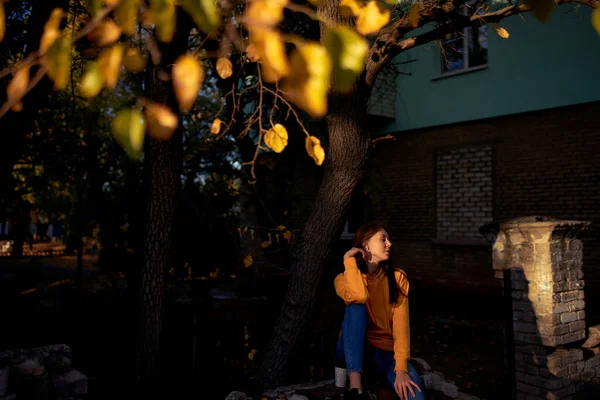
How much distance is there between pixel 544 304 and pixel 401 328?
2174 millimetres

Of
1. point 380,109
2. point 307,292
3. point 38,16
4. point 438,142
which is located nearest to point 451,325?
point 438,142

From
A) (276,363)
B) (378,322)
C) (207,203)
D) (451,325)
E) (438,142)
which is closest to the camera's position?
(378,322)

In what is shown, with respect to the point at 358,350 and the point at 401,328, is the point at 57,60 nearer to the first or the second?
the point at 358,350

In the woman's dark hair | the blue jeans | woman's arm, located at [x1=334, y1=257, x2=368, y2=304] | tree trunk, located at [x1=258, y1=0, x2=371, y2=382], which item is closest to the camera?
the blue jeans

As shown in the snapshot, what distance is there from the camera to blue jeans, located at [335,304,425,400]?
372 cm

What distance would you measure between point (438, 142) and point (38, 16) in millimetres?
10153

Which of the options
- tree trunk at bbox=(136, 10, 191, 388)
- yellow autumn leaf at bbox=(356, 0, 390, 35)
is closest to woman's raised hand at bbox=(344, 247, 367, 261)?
tree trunk at bbox=(136, 10, 191, 388)

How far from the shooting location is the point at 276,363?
15.3ft

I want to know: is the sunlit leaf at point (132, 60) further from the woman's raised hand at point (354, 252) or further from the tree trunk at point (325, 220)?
the tree trunk at point (325, 220)

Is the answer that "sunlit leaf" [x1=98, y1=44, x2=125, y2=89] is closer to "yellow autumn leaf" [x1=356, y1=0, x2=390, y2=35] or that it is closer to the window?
"yellow autumn leaf" [x1=356, y1=0, x2=390, y2=35]

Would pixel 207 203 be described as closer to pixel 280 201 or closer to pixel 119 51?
pixel 280 201

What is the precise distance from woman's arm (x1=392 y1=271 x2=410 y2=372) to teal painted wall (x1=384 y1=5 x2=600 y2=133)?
7.80 m

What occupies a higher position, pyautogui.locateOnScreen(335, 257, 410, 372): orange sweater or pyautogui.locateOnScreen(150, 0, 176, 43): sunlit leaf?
pyautogui.locateOnScreen(150, 0, 176, 43): sunlit leaf

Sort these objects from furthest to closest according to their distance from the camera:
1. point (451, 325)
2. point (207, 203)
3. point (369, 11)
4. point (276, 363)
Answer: point (451, 325), point (207, 203), point (276, 363), point (369, 11)
